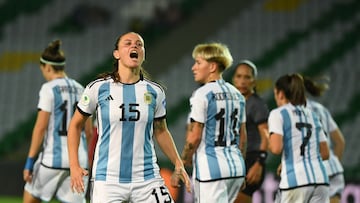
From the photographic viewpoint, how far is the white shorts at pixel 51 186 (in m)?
8.57

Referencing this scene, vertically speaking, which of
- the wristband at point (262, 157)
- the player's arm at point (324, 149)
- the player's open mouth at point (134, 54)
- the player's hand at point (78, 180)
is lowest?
the player's hand at point (78, 180)

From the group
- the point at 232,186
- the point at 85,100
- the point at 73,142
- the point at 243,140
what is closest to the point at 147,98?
the point at 85,100

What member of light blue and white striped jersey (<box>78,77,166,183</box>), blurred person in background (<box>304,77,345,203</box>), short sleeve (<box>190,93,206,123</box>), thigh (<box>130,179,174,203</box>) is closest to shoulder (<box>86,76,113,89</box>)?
light blue and white striped jersey (<box>78,77,166,183</box>)

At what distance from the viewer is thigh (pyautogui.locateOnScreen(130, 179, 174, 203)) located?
6.21 meters

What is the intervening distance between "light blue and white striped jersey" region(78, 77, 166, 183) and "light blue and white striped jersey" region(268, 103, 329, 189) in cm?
157

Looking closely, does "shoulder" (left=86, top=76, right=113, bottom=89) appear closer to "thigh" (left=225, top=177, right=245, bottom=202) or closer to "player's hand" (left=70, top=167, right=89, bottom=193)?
"player's hand" (left=70, top=167, right=89, bottom=193)

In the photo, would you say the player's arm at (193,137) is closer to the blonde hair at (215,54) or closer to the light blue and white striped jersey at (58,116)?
the blonde hair at (215,54)

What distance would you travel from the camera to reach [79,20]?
20922 mm

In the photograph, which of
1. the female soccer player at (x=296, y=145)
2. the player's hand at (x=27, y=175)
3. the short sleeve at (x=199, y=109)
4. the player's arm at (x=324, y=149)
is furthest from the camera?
the player's hand at (x=27, y=175)

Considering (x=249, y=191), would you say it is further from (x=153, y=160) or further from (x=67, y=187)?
(x=153, y=160)

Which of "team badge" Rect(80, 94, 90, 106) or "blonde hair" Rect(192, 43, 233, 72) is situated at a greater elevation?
"blonde hair" Rect(192, 43, 233, 72)

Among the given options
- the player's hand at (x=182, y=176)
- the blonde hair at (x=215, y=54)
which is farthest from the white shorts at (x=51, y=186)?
the player's hand at (x=182, y=176)

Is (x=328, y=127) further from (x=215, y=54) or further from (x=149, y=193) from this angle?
(x=149, y=193)

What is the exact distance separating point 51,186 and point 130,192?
8.15ft
